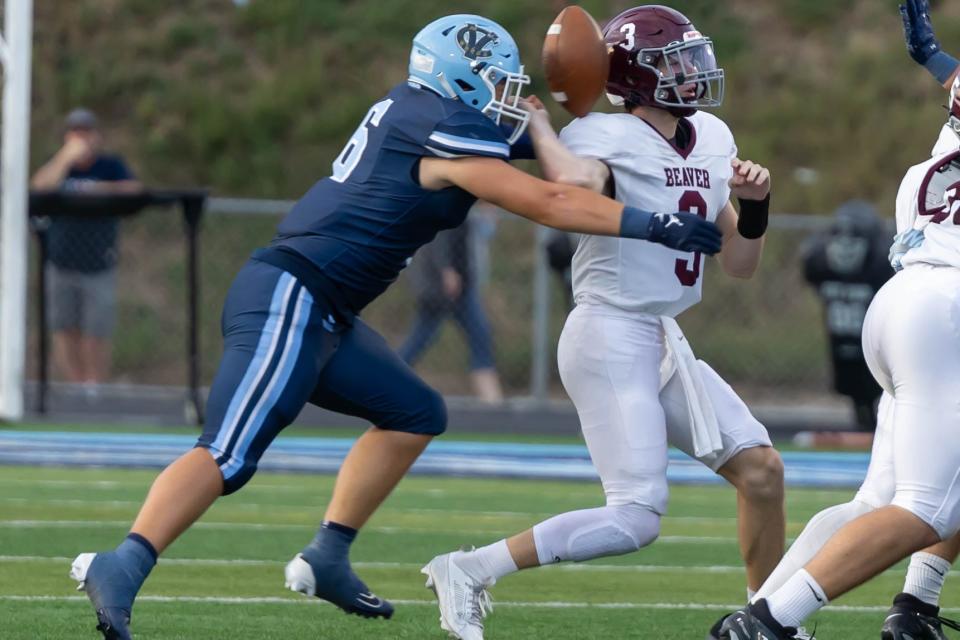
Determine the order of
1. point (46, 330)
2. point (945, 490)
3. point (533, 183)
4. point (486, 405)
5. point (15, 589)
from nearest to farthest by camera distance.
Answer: point (945, 490) → point (533, 183) → point (15, 589) → point (46, 330) → point (486, 405)

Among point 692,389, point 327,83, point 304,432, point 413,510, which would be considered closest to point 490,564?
point 692,389

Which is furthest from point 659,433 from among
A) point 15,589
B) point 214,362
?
point 214,362

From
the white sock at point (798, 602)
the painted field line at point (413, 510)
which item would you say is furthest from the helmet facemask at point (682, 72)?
the painted field line at point (413, 510)

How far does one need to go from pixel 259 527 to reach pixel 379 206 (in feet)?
9.34

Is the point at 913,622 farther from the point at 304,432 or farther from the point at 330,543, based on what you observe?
the point at 304,432

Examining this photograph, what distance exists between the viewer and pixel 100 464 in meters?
9.45

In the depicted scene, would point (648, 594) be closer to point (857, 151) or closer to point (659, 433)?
point (659, 433)

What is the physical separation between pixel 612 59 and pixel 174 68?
1516 cm

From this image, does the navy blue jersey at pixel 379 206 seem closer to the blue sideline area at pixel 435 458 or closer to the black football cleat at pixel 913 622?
the black football cleat at pixel 913 622

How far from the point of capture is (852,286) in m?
11.8

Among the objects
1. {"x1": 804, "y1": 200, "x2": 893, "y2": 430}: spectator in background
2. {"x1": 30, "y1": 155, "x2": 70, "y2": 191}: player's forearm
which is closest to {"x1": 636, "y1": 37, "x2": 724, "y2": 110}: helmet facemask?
{"x1": 804, "y1": 200, "x2": 893, "y2": 430}: spectator in background

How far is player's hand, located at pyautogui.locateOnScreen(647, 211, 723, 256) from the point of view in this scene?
4445mm

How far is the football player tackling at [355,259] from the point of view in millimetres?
4531

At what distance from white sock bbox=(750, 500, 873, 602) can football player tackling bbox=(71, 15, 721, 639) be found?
2.49 ft
